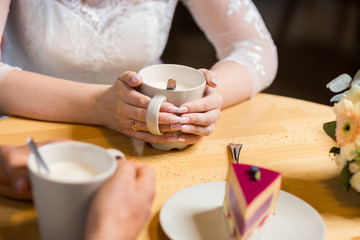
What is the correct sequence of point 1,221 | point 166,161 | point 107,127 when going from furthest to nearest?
point 107,127
point 166,161
point 1,221

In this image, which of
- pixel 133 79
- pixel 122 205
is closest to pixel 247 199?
pixel 122 205

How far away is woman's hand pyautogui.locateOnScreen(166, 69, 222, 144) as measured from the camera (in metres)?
0.94

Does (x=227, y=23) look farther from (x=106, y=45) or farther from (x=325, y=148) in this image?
(x=325, y=148)

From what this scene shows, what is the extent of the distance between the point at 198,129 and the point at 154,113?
122 millimetres

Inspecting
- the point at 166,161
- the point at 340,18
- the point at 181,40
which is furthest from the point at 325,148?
the point at 340,18

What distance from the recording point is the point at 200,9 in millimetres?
1462

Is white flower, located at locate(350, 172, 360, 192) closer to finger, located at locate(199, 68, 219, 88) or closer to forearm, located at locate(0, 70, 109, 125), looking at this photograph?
finger, located at locate(199, 68, 219, 88)

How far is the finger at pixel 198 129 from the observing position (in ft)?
3.10

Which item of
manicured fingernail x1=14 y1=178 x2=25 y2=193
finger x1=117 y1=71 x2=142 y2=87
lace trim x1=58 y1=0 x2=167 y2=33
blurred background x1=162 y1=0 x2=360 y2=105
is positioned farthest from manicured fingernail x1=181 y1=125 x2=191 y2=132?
blurred background x1=162 y1=0 x2=360 y2=105

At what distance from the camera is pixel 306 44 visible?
3.35 m

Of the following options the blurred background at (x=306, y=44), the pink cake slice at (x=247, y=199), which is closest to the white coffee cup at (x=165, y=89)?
the pink cake slice at (x=247, y=199)

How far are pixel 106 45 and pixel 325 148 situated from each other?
773 millimetres

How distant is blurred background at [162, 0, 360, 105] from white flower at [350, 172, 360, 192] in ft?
7.44

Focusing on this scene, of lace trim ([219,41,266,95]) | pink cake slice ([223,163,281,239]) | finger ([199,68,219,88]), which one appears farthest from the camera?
lace trim ([219,41,266,95])
